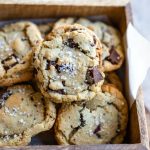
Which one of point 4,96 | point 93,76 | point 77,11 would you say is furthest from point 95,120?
point 77,11

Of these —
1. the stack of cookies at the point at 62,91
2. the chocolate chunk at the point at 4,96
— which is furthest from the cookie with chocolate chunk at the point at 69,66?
the chocolate chunk at the point at 4,96

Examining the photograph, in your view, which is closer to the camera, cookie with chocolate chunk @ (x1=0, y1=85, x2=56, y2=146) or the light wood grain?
cookie with chocolate chunk @ (x1=0, y1=85, x2=56, y2=146)

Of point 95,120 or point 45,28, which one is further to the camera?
point 45,28

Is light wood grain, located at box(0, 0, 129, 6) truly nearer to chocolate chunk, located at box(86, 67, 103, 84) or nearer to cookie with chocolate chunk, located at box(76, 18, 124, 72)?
cookie with chocolate chunk, located at box(76, 18, 124, 72)

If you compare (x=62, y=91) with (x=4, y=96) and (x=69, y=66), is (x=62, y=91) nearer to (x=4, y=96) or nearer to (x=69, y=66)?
(x=69, y=66)

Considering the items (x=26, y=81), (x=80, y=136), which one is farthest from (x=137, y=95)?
(x=26, y=81)

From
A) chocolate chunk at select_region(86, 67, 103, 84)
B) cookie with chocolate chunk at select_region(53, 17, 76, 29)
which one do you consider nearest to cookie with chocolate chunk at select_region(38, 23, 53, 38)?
cookie with chocolate chunk at select_region(53, 17, 76, 29)
